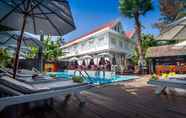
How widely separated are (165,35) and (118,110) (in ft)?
10.2

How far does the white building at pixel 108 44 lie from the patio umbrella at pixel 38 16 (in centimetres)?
1521

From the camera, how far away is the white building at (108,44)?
22.4 meters

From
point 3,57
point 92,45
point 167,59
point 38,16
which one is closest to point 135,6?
point 167,59

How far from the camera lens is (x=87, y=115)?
3.41m

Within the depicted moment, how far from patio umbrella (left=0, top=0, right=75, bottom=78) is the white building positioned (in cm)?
1521

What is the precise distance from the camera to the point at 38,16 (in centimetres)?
571

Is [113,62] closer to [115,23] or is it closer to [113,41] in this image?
[113,41]

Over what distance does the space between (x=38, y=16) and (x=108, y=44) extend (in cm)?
1712

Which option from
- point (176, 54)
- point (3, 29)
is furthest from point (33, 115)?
point (176, 54)

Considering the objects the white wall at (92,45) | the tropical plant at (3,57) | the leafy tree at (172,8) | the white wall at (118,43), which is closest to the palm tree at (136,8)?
the leafy tree at (172,8)

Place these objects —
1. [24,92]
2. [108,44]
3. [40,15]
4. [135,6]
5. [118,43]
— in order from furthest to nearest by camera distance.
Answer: [118,43], [108,44], [135,6], [40,15], [24,92]

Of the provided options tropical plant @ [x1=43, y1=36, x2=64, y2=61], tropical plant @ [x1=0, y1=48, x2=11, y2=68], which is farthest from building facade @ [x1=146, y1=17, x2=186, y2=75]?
tropical plant @ [x1=0, y1=48, x2=11, y2=68]

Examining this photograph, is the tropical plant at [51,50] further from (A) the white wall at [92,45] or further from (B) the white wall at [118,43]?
(B) the white wall at [118,43]

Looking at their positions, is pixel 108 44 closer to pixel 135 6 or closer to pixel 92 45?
pixel 92 45
